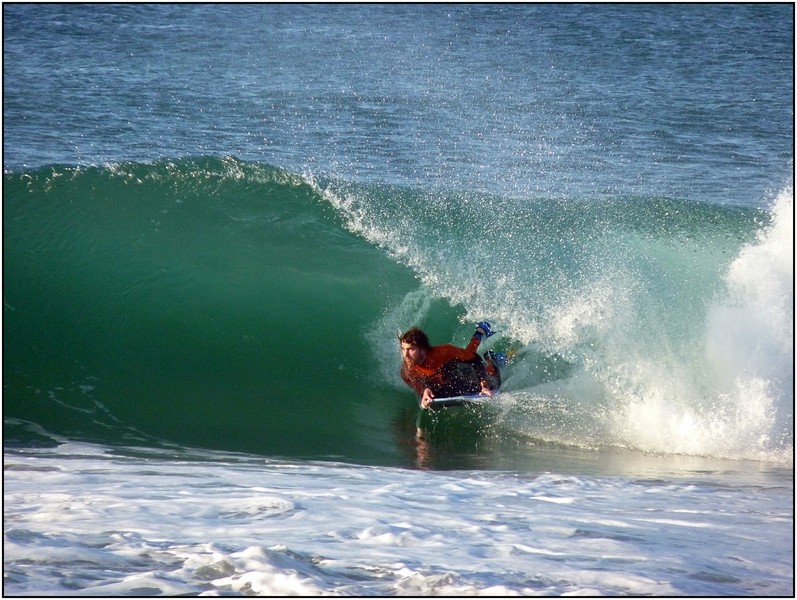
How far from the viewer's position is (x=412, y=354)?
750 centimetres

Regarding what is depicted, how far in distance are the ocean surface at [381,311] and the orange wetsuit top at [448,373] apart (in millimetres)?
486

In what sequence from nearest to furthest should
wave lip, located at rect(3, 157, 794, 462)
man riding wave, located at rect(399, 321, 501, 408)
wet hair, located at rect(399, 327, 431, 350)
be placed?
wet hair, located at rect(399, 327, 431, 350)
man riding wave, located at rect(399, 321, 501, 408)
wave lip, located at rect(3, 157, 794, 462)

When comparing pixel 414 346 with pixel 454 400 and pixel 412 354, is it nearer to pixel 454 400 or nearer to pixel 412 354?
pixel 412 354

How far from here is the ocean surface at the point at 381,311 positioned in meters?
4.79

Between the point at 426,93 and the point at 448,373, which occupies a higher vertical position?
the point at 426,93

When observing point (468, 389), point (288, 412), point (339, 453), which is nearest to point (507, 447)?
point (468, 389)

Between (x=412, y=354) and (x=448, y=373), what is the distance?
1.25ft

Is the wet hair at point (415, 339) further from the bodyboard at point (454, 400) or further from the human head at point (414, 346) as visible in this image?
the bodyboard at point (454, 400)

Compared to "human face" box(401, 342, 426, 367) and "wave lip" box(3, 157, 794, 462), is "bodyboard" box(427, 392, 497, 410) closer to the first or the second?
"human face" box(401, 342, 426, 367)

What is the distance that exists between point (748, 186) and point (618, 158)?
2.24 metres

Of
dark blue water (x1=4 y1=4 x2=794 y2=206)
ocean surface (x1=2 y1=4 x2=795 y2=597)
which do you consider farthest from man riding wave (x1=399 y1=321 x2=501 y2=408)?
dark blue water (x1=4 y1=4 x2=794 y2=206)

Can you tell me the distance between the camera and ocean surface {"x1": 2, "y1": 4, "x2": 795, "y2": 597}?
188 inches

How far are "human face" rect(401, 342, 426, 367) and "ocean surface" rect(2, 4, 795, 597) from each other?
79cm

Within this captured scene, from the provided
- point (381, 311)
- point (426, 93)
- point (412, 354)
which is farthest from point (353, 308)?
point (426, 93)
